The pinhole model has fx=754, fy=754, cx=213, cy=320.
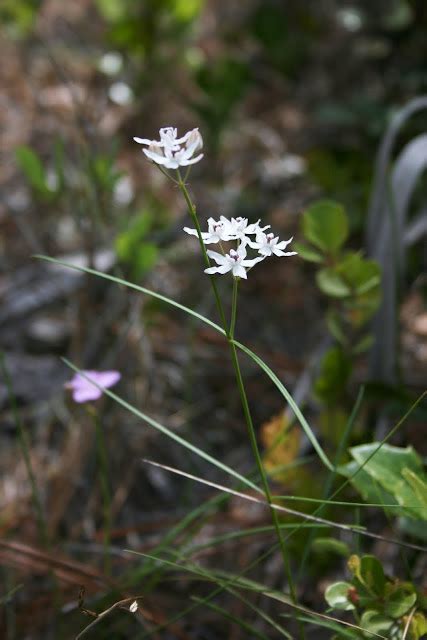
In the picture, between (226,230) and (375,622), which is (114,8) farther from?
(375,622)

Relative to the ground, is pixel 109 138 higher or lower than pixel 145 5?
lower

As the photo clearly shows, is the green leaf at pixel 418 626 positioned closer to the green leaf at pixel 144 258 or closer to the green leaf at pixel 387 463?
the green leaf at pixel 387 463

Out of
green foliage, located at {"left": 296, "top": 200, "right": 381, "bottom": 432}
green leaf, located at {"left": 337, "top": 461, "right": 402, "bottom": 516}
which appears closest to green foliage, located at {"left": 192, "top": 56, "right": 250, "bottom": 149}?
green foliage, located at {"left": 296, "top": 200, "right": 381, "bottom": 432}

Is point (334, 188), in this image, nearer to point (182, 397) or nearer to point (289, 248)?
point (289, 248)

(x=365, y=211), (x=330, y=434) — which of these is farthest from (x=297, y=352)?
(x=330, y=434)

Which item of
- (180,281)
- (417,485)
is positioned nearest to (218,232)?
(417,485)

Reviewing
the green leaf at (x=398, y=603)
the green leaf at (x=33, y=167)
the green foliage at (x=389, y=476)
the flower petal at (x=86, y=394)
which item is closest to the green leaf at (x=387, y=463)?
the green foliage at (x=389, y=476)
